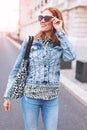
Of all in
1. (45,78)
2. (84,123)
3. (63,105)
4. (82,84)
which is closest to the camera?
(45,78)

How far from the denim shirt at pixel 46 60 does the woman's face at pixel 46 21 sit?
0.11 meters

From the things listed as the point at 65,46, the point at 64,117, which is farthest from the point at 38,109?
the point at 64,117

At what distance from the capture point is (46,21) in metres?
3.95

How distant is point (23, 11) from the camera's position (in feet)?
359

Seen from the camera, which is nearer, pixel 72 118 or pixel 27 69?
pixel 27 69

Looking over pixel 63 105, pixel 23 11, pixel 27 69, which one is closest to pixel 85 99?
pixel 63 105

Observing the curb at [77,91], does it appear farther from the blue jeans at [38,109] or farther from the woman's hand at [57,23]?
the woman's hand at [57,23]

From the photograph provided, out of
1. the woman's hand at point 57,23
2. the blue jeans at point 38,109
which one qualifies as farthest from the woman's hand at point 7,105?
the woman's hand at point 57,23

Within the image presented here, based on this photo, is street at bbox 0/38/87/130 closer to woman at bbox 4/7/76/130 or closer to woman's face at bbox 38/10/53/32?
woman at bbox 4/7/76/130

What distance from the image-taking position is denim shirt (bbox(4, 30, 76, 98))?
12.9 ft

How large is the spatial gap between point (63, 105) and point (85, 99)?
2.12 feet

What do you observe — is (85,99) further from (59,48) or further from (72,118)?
(59,48)

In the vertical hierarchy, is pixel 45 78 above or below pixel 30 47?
below

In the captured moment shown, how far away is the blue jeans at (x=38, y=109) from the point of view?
3.95 metres
